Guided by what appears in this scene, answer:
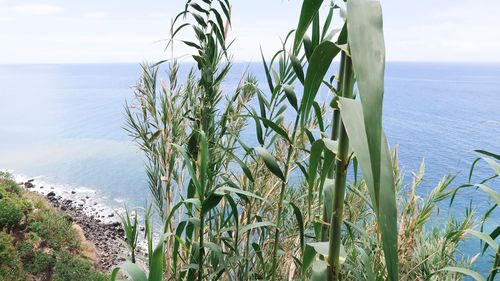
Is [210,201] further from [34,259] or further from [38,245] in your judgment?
[38,245]

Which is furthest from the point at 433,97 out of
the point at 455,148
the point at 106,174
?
the point at 106,174

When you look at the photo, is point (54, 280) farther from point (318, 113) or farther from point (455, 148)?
point (455, 148)

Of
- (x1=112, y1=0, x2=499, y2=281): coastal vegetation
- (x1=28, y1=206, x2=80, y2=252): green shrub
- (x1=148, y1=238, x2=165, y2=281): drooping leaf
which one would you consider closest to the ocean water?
(x1=28, y1=206, x2=80, y2=252): green shrub

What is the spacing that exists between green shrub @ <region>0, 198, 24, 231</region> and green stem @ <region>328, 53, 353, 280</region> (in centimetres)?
775

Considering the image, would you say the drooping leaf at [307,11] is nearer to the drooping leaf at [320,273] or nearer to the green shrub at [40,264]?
the drooping leaf at [320,273]

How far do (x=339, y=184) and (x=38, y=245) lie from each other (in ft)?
25.2

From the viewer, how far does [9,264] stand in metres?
5.39

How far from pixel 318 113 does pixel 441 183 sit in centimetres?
130

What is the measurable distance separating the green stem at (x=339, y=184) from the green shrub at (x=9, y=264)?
230 inches

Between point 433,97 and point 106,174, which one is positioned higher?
point 433,97

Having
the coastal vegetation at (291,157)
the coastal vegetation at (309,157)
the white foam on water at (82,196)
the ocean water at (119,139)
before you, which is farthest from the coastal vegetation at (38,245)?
the coastal vegetation at (309,157)

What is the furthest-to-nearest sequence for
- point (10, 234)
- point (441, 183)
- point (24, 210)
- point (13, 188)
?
point (13, 188) → point (24, 210) → point (10, 234) → point (441, 183)

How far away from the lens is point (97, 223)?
31.5 ft

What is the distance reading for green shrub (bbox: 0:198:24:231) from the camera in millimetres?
6559
